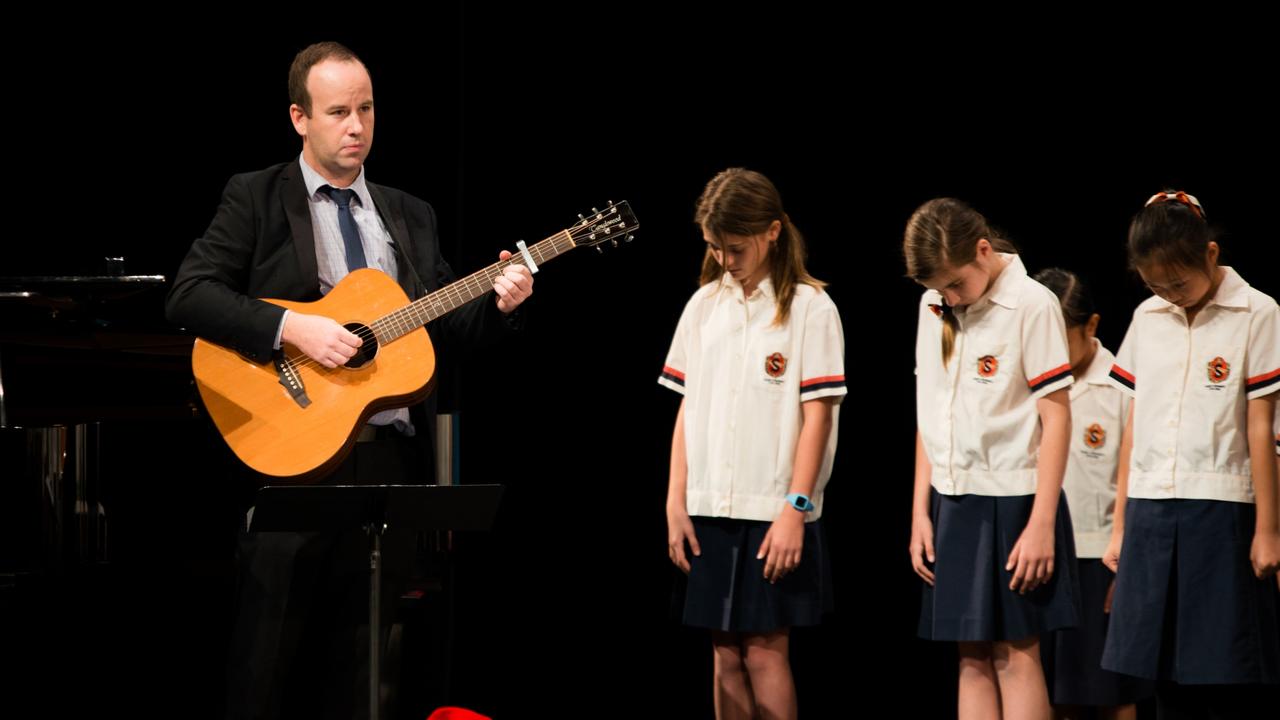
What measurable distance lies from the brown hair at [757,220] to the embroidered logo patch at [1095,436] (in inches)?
38.5

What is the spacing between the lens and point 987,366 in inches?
120

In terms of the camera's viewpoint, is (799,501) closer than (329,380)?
No

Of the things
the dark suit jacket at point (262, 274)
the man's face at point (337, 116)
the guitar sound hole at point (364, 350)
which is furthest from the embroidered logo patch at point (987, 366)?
the man's face at point (337, 116)

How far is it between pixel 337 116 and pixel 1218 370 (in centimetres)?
214

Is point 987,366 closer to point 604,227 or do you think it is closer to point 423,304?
point 604,227

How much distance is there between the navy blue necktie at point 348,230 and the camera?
10.0 feet

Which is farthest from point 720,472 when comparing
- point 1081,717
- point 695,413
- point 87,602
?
point 87,602

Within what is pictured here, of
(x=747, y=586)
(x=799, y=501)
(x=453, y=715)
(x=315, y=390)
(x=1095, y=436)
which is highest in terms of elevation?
(x=315, y=390)

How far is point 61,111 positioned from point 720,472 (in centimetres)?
349

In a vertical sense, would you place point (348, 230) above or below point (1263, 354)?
above

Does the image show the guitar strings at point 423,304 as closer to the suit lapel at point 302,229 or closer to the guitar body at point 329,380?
the guitar body at point 329,380

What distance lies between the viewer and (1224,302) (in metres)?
3.05

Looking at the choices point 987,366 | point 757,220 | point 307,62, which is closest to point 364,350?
point 307,62

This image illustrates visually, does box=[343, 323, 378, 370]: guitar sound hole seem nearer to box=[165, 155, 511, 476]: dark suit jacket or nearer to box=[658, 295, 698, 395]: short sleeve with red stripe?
box=[165, 155, 511, 476]: dark suit jacket
